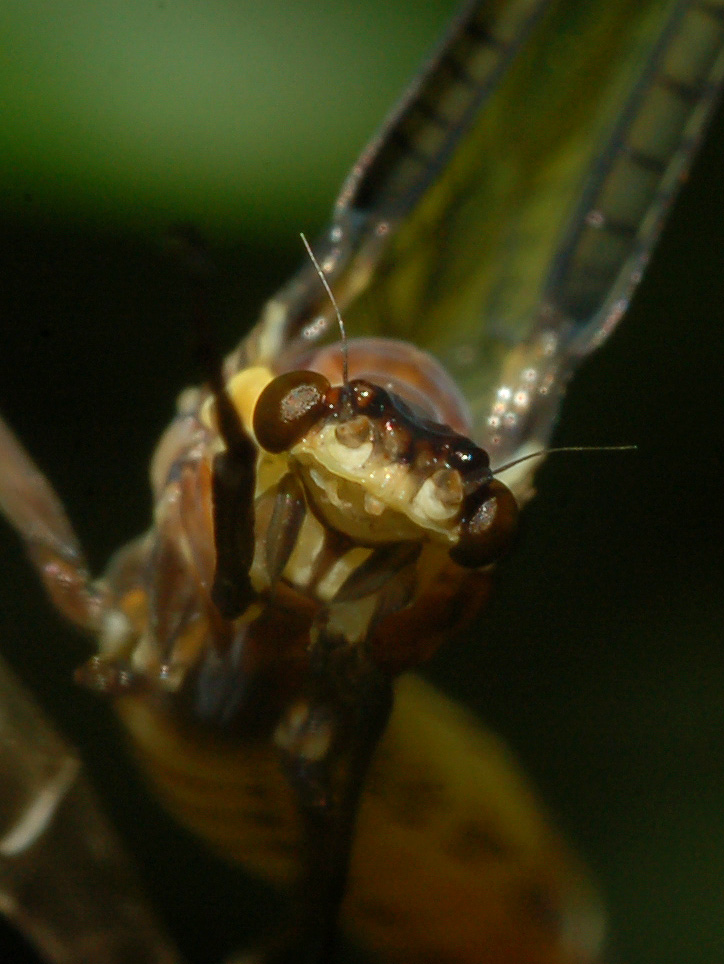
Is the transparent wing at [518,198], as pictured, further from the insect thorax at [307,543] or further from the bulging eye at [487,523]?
the bulging eye at [487,523]

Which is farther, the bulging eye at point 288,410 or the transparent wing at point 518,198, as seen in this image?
the transparent wing at point 518,198

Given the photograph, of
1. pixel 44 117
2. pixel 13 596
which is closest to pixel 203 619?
pixel 13 596

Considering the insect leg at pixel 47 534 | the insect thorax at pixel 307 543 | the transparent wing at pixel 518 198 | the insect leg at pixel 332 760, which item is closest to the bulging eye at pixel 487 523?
the insect thorax at pixel 307 543

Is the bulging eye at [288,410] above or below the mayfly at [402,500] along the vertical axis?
above

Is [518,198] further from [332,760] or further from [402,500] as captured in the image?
[332,760]

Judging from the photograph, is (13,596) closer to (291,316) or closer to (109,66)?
(291,316)

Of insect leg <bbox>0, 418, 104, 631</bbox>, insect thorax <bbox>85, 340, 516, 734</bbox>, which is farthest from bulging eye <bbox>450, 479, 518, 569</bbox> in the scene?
insect leg <bbox>0, 418, 104, 631</bbox>

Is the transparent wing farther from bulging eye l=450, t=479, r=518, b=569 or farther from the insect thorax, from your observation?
bulging eye l=450, t=479, r=518, b=569
